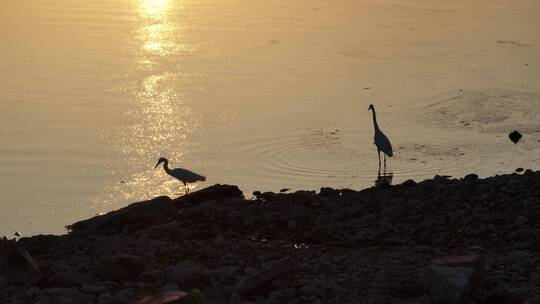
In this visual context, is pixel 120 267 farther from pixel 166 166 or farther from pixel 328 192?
pixel 166 166

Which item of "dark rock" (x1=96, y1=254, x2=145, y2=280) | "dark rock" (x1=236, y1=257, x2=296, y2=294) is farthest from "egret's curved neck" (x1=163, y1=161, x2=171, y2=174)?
"dark rock" (x1=236, y1=257, x2=296, y2=294)

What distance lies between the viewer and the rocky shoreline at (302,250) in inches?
380

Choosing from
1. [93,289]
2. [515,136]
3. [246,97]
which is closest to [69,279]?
[93,289]

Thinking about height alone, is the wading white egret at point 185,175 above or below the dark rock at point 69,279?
above

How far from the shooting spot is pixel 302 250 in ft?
36.9

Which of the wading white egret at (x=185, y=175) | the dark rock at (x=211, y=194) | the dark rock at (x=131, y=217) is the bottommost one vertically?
the dark rock at (x=131, y=217)

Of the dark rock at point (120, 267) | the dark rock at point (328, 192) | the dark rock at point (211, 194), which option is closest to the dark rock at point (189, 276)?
the dark rock at point (120, 267)

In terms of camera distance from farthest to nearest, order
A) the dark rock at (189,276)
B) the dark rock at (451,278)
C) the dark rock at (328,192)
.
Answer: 1. the dark rock at (328,192)
2. the dark rock at (189,276)
3. the dark rock at (451,278)

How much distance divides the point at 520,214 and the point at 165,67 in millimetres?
12414

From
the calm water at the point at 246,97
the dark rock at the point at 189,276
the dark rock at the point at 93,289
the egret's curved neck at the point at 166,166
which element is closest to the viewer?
the dark rock at the point at 93,289

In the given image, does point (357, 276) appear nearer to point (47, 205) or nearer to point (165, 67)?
point (47, 205)

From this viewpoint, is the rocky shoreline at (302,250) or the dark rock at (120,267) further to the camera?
the dark rock at (120,267)

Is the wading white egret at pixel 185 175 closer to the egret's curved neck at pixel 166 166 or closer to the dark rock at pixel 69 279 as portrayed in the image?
the egret's curved neck at pixel 166 166

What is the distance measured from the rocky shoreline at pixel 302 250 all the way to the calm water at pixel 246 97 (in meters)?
2.14
